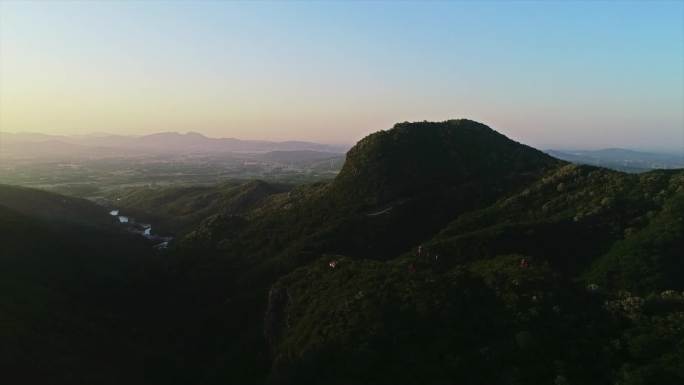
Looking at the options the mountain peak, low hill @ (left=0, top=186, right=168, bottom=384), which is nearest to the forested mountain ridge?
the mountain peak

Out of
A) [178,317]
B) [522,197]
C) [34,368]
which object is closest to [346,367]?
[34,368]

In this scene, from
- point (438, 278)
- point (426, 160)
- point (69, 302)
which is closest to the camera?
point (438, 278)

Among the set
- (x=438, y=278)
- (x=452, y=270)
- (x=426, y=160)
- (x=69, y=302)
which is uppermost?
(x=426, y=160)

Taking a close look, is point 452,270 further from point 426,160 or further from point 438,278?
point 426,160

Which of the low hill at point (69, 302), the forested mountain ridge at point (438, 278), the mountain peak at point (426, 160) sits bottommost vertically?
the low hill at point (69, 302)

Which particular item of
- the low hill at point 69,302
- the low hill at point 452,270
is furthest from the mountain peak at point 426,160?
the low hill at point 69,302

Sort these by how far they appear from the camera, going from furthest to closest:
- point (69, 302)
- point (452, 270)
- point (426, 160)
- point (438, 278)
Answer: point (426, 160) → point (69, 302) → point (452, 270) → point (438, 278)

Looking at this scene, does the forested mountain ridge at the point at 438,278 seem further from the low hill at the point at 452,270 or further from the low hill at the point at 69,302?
the low hill at the point at 69,302

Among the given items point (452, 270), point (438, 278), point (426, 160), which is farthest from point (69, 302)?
point (426, 160)

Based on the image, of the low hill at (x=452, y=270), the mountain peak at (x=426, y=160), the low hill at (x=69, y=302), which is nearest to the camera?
the low hill at (x=452, y=270)

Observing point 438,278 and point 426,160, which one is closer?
point 438,278
